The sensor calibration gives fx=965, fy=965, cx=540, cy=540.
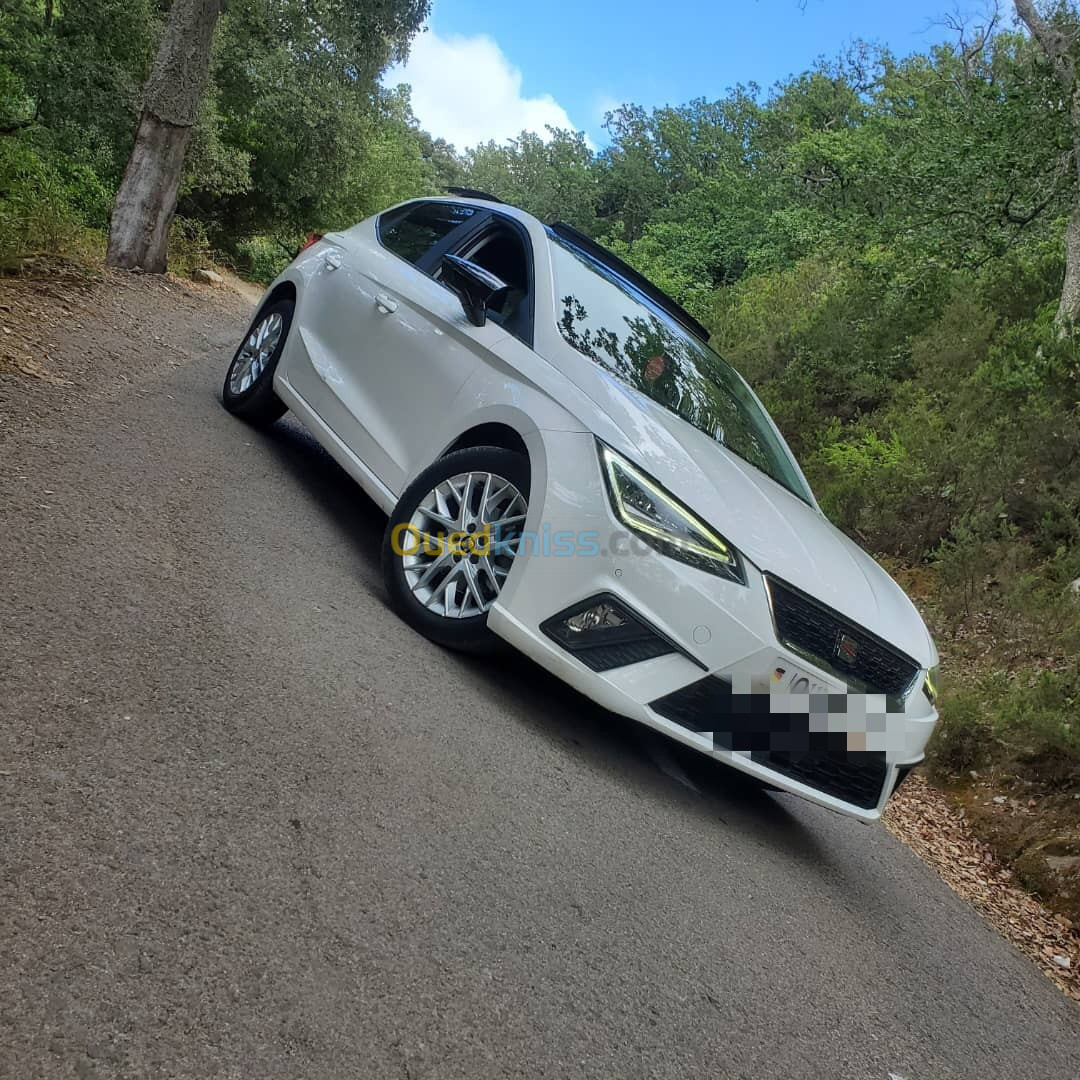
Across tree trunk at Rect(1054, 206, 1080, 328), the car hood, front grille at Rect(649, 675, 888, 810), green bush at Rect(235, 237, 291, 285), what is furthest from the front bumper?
green bush at Rect(235, 237, 291, 285)

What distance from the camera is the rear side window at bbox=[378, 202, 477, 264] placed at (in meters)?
5.60

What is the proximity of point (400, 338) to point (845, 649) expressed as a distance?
280 cm

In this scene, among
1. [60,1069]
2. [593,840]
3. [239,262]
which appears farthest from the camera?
[239,262]

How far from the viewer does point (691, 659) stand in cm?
355

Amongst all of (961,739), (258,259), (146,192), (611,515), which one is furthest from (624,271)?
(258,259)

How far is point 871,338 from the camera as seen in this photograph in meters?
12.0

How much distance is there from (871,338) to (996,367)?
92.8 inches

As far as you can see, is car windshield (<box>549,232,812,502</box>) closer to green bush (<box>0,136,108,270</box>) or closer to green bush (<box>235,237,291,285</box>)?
green bush (<box>0,136,108,270</box>)

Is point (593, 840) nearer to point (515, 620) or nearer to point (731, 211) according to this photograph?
point (515, 620)

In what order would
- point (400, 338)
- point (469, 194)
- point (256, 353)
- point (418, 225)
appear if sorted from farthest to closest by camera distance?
1. point (256, 353)
2. point (469, 194)
3. point (418, 225)
4. point (400, 338)

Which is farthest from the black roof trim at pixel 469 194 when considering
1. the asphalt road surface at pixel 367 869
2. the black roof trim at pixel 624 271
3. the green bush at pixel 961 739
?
the green bush at pixel 961 739

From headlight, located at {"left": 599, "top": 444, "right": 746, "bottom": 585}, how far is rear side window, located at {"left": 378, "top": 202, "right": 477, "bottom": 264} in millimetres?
2499

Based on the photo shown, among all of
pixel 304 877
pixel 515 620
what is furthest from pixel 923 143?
pixel 304 877

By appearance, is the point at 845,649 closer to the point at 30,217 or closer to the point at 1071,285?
the point at 1071,285
